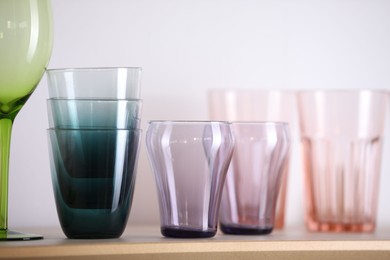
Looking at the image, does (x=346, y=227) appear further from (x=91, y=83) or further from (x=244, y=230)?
(x=91, y=83)

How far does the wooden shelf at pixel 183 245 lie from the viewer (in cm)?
97

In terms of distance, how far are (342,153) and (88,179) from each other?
17.8 inches

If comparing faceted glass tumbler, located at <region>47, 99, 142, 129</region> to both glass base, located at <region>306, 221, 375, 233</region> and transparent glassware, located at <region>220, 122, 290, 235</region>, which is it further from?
glass base, located at <region>306, 221, 375, 233</region>

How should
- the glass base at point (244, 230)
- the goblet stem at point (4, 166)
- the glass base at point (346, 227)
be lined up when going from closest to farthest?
1. the goblet stem at point (4, 166)
2. the glass base at point (244, 230)
3. the glass base at point (346, 227)

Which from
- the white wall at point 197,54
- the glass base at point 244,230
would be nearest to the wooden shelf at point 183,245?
the glass base at point 244,230

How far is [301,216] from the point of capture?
145cm

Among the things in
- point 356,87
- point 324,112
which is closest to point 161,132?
point 324,112

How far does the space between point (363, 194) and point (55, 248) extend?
0.57 metres

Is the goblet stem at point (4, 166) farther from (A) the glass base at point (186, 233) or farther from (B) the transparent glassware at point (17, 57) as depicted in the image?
(A) the glass base at point (186, 233)

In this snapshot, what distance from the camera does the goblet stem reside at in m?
1.08

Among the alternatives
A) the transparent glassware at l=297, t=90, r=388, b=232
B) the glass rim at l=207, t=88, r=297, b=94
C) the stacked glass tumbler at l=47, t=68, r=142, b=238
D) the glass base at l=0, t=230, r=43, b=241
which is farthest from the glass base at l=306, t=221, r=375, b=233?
the glass base at l=0, t=230, r=43, b=241

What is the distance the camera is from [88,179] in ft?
3.54

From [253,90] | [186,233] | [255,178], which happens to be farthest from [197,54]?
[186,233]

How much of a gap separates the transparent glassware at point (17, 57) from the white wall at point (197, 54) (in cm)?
24
